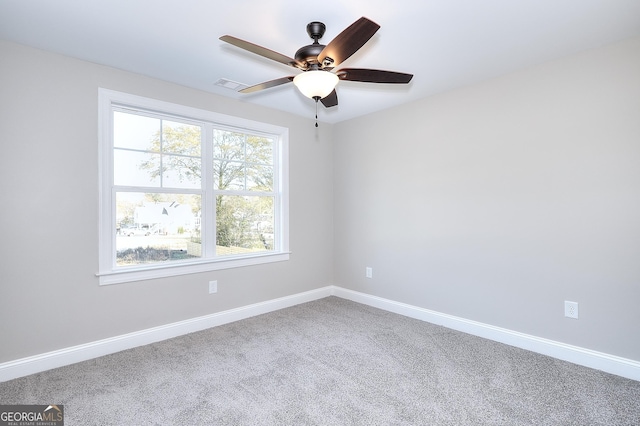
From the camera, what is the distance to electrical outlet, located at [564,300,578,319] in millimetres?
2543

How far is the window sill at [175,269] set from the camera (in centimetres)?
273

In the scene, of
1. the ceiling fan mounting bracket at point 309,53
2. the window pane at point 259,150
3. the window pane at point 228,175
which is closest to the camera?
the ceiling fan mounting bracket at point 309,53

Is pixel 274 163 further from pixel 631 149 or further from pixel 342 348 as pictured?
pixel 631 149

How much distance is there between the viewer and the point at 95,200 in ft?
8.72

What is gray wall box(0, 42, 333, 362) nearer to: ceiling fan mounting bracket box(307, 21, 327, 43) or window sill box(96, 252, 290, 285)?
window sill box(96, 252, 290, 285)

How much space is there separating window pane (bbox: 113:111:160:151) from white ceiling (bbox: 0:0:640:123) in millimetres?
422

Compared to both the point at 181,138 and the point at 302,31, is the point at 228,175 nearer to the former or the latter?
the point at 181,138

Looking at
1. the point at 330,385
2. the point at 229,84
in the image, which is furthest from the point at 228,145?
the point at 330,385

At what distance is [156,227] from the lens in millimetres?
3076

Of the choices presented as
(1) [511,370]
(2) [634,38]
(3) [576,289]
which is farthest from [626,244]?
(2) [634,38]

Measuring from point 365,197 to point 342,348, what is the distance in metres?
1.98

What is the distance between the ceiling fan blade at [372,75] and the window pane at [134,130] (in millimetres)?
2012

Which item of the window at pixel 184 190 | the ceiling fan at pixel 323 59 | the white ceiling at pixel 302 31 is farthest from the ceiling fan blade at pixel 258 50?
the window at pixel 184 190

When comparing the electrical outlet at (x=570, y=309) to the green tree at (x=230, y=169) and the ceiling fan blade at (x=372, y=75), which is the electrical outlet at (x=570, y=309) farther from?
the green tree at (x=230, y=169)
